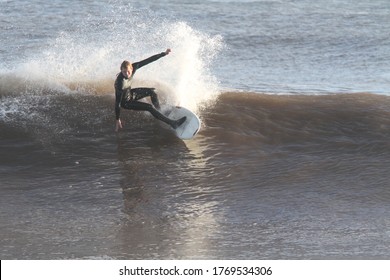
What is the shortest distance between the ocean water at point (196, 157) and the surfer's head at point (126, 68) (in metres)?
1.24

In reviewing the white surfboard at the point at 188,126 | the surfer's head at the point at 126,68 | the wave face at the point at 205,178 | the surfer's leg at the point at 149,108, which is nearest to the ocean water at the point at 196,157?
the wave face at the point at 205,178

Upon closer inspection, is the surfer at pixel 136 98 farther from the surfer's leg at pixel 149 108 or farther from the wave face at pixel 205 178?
the wave face at pixel 205 178

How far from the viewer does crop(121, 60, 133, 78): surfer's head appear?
11.0m

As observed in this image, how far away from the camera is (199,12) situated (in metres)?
24.1

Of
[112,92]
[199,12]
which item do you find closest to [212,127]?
[112,92]

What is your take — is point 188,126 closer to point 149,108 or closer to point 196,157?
point 196,157

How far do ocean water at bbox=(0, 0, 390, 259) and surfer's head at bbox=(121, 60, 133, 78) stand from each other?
4.08ft

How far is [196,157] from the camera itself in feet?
37.0

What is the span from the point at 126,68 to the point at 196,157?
1769 millimetres

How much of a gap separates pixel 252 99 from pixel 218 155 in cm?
265

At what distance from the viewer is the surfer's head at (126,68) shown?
11.0m

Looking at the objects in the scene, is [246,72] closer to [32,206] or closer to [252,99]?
[252,99]
